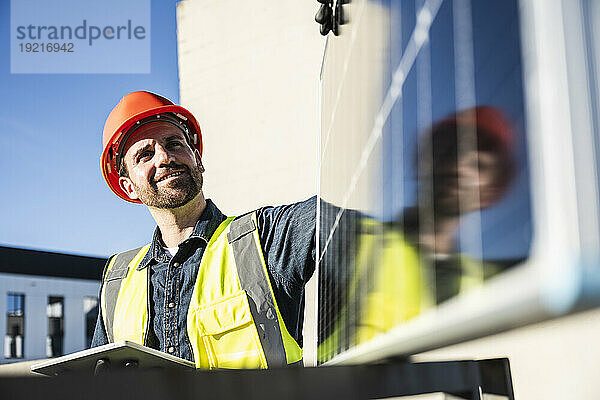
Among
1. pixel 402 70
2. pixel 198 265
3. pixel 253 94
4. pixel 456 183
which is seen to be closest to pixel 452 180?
pixel 456 183

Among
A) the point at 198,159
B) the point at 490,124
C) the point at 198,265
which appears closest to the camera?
the point at 490,124

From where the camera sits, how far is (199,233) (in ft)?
6.92

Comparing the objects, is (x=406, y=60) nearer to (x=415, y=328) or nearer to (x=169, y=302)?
(x=415, y=328)

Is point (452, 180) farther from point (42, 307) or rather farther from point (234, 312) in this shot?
point (42, 307)

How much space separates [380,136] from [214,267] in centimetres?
141

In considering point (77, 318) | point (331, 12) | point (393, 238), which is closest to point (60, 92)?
point (77, 318)

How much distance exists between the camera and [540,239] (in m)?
0.21

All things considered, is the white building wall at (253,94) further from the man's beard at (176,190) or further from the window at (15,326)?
the window at (15,326)

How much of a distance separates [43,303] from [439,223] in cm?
559

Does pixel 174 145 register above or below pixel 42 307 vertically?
above

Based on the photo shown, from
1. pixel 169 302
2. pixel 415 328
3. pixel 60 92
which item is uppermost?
pixel 60 92

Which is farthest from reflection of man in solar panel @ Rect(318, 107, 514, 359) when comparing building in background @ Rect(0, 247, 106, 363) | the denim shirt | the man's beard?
building in background @ Rect(0, 247, 106, 363)

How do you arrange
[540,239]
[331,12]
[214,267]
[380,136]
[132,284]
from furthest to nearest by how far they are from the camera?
[132,284], [214,267], [331,12], [380,136], [540,239]

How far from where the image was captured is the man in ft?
6.25
